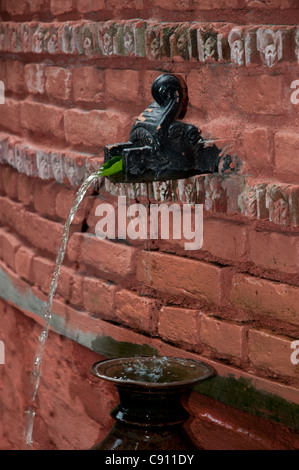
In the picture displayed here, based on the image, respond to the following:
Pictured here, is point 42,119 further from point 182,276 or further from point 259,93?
point 259,93

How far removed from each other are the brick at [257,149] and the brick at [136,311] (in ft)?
1.52

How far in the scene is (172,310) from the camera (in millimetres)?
1867

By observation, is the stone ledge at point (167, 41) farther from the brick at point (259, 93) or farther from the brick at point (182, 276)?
the brick at point (182, 276)

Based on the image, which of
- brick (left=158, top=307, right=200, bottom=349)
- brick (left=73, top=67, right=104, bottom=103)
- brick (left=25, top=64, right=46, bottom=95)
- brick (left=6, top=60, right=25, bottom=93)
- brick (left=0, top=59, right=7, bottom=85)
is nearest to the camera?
brick (left=158, top=307, right=200, bottom=349)

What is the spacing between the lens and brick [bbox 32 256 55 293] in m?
2.32

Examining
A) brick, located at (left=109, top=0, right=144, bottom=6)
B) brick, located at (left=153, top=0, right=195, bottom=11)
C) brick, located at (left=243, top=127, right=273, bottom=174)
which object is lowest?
brick, located at (left=243, top=127, right=273, bottom=174)

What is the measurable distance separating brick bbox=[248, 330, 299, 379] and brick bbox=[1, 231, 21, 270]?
1092mm

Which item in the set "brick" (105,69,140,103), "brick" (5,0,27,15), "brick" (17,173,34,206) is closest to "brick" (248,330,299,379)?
"brick" (105,69,140,103)

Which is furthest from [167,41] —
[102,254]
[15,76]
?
[15,76]

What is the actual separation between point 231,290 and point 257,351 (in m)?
0.15

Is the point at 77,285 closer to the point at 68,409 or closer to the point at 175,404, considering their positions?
the point at 68,409

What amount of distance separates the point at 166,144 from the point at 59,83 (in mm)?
608

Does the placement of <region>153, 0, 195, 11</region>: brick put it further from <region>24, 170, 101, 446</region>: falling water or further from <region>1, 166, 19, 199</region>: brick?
<region>1, 166, 19, 199</region>: brick

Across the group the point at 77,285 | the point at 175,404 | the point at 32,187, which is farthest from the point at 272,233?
the point at 32,187
